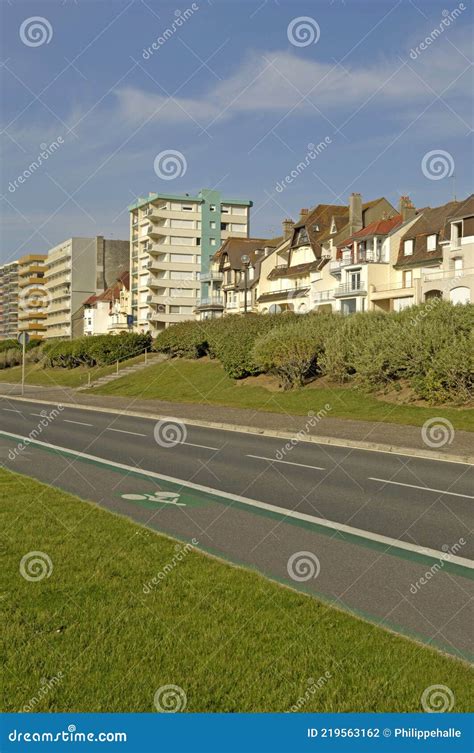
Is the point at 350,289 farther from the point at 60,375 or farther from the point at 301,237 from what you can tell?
the point at 60,375

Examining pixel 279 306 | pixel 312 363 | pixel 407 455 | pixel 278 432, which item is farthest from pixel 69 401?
pixel 279 306

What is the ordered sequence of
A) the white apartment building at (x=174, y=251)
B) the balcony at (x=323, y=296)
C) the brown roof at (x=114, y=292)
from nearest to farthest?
1. the balcony at (x=323, y=296)
2. the white apartment building at (x=174, y=251)
3. the brown roof at (x=114, y=292)

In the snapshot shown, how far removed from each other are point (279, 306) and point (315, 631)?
67164mm

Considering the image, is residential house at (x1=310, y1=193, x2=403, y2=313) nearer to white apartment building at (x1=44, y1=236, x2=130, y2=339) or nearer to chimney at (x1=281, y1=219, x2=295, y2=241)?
chimney at (x1=281, y1=219, x2=295, y2=241)

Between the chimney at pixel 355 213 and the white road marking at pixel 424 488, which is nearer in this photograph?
the white road marking at pixel 424 488

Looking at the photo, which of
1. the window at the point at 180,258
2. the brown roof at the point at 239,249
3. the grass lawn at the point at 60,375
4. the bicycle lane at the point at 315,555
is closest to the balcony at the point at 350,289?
the grass lawn at the point at 60,375

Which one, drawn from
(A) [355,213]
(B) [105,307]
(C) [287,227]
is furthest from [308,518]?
(B) [105,307]

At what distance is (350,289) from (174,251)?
4380 cm

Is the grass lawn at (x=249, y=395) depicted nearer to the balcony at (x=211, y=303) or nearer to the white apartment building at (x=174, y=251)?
the balcony at (x=211, y=303)

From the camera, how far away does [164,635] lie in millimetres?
5016

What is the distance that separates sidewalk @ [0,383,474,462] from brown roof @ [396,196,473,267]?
27.8 meters

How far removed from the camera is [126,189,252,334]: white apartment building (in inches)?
3831

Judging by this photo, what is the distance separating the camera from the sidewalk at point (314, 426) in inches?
723

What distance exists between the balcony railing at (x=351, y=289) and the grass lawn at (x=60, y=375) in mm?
17621
